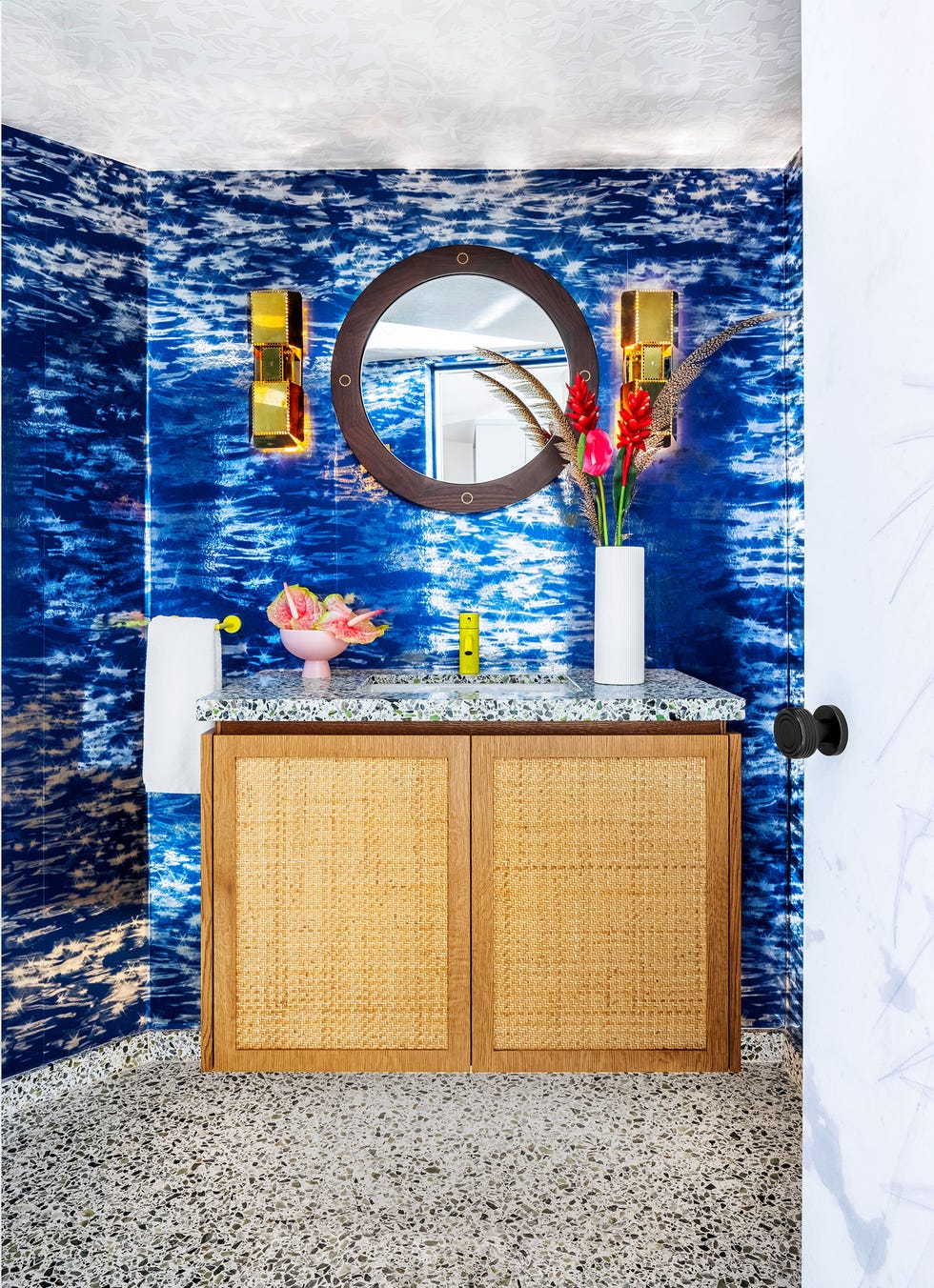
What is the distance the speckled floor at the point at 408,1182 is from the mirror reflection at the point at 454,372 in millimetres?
1678

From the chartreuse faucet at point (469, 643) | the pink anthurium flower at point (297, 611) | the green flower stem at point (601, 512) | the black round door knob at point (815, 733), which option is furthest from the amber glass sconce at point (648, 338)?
the black round door knob at point (815, 733)

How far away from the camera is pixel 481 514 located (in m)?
2.40

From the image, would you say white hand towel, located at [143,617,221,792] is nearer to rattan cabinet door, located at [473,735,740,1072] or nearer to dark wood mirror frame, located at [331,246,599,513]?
dark wood mirror frame, located at [331,246,599,513]

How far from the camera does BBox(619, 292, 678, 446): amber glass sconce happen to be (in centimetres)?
233

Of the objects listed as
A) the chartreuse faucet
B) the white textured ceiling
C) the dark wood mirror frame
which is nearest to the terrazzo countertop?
the chartreuse faucet

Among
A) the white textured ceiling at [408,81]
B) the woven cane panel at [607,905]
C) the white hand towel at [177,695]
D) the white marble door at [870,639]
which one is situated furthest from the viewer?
the white hand towel at [177,695]

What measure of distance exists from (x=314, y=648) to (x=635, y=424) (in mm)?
1016

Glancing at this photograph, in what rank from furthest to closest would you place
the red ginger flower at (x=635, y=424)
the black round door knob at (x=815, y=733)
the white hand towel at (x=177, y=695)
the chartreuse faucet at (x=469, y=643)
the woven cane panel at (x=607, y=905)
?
the chartreuse faucet at (x=469, y=643) → the white hand towel at (x=177, y=695) → the red ginger flower at (x=635, y=424) → the woven cane panel at (x=607, y=905) → the black round door knob at (x=815, y=733)

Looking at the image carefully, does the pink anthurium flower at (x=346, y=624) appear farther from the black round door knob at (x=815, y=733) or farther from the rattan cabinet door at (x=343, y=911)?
the black round door knob at (x=815, y=733)

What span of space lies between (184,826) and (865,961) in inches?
81.2

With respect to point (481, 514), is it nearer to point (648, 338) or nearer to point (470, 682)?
point (470, 682)

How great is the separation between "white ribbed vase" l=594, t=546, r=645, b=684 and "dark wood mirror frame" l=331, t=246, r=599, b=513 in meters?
0.40

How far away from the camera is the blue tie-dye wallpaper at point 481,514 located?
2355 mm

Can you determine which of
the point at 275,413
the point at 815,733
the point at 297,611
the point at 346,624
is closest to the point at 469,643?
the point at 346,624
